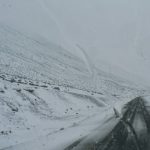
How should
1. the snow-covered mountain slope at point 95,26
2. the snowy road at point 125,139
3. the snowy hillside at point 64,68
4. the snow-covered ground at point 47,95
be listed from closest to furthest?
the snowy road at point 125,139
the snow-covered ground at point 47,95
the snowy hillside at point 64,68
the snow-covered mountain slope at point 95,26

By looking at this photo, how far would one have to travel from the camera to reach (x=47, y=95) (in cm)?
2062

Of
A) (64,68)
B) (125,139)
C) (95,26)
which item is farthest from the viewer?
(95,26)

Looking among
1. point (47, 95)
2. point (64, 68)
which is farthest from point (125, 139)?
point (64, 68)

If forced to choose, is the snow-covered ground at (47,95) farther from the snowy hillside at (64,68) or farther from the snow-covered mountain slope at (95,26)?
the snow-covered mountain slope at (95,26)

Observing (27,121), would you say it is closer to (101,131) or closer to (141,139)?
(101,131)

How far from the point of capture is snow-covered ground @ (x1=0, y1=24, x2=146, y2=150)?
13.6m

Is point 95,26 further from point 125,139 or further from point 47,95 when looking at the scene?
point 125,139

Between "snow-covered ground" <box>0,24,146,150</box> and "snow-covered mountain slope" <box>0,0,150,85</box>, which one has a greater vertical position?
"snow-covered mountain slope" <box>0,0,150,85</box>

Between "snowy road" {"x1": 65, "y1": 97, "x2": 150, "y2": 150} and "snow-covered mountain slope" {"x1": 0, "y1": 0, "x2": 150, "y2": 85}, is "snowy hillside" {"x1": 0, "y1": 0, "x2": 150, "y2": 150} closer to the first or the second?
"snow-covered mountain slope" {"x1": 0, "y1": 0, "x2": 150, "y2": 85}

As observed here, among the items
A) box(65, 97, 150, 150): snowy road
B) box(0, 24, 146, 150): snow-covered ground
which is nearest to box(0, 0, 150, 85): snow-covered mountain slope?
box(0, 24, 146, 150): snow-covered ground

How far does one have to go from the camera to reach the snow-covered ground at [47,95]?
1356cm

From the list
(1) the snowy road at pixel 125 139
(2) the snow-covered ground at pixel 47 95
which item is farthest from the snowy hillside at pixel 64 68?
(1) the snowy road at pixel 125 139

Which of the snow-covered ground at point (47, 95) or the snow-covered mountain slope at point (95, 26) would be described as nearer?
the snow-covered ground at point (47, 95)

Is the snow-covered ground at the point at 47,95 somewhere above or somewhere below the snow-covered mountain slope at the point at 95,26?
below
